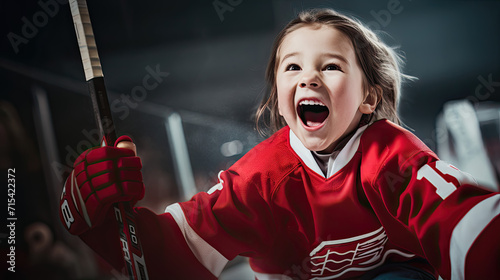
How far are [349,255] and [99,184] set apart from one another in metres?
0.39

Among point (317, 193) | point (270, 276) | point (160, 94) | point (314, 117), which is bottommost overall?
point (270, 276)

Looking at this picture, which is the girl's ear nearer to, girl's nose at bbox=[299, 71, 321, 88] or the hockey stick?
girl's nose at bbox=[299, 71, 321, 88]

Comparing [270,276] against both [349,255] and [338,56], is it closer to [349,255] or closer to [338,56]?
[349,255]

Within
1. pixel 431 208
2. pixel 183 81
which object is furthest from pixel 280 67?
pixel 431 208

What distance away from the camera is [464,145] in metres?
0.72

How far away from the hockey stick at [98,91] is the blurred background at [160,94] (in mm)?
39

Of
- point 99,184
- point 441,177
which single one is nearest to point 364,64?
point 441,177

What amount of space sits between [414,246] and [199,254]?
1.10 feet

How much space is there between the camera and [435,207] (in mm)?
596

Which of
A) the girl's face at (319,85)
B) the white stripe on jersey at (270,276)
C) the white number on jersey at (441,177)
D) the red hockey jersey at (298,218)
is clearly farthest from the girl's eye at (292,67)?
the white stripe on jersey at (270,276)

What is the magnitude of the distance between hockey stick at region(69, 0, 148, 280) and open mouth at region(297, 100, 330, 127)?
29cm

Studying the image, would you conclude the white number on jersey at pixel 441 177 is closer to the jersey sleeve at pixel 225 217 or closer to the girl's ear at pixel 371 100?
the girl's ear at pixel 371 100

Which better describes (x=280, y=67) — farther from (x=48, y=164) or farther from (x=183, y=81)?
(x=48, y=164)

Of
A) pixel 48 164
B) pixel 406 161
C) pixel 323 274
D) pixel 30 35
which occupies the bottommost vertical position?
pixel 323 274
